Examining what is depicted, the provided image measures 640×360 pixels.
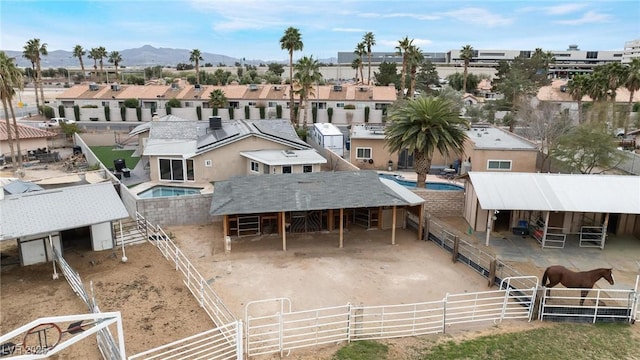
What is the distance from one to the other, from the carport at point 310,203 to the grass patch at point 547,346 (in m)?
9.13

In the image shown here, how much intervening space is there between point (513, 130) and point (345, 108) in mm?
20407

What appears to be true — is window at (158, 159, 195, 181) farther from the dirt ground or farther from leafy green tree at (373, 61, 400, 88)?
leafy green tree at (373, 61, 400, 88)

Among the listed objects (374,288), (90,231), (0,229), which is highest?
(0,229)

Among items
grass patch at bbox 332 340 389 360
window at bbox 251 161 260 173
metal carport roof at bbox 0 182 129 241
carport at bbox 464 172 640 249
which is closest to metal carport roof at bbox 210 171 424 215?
carport at bbox 464 172 640 249

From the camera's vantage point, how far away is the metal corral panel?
72.7 ft

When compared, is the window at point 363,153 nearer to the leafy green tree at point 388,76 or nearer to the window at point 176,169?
the window at point 176,169

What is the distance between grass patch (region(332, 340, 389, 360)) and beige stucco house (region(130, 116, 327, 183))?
56.3ft

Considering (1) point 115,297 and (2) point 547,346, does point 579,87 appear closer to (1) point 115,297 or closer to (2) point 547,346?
(2) point 547,346

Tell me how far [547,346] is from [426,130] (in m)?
17.0

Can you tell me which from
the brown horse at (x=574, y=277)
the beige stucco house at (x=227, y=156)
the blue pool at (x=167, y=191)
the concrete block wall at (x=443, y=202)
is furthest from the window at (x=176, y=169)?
the brown horse at (x=574, y=277)

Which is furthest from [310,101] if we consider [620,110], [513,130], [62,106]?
[620,110]

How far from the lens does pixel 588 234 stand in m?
23.2

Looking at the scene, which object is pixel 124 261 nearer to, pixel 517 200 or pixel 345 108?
pixel 517 200

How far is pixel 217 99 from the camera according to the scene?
Result: 5731cm
